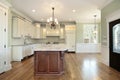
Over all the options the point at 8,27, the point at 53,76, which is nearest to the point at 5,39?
the point at 8,27

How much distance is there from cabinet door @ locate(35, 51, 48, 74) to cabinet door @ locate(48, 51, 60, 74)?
5.5 inches

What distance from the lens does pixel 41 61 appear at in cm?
502

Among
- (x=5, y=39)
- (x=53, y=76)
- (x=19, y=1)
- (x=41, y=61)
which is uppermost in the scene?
(x=19, y=1)

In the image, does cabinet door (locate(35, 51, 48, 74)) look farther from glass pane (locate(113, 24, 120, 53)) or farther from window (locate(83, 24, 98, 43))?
window (locate(83, 24, 98, 43))

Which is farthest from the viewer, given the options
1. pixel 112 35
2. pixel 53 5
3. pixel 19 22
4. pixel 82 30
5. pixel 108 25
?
pixel 82 30

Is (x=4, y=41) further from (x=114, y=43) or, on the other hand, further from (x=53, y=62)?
(x=114, y=43)

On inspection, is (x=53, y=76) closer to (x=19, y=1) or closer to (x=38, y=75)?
(x=38, y=75)

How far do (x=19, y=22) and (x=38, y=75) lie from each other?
4.38 metres

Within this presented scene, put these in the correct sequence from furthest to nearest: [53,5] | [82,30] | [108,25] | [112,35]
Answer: [82,30] → [53,5] → [108,25] → [112,35]

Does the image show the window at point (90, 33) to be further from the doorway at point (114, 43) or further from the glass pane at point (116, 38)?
the glass pane at point (116, 38)

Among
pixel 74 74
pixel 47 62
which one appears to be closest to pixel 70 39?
pixel 74 74

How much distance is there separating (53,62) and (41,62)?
0.42 metres

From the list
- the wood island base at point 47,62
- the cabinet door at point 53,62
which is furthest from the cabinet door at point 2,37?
the cabinet door at point 53,62

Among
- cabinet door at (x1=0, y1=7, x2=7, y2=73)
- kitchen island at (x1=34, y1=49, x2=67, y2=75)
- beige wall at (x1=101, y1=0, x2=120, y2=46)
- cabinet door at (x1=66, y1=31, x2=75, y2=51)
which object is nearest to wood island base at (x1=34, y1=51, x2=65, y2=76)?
kitchen island at (x1=34, y1=49, x2=67, y2=75)
